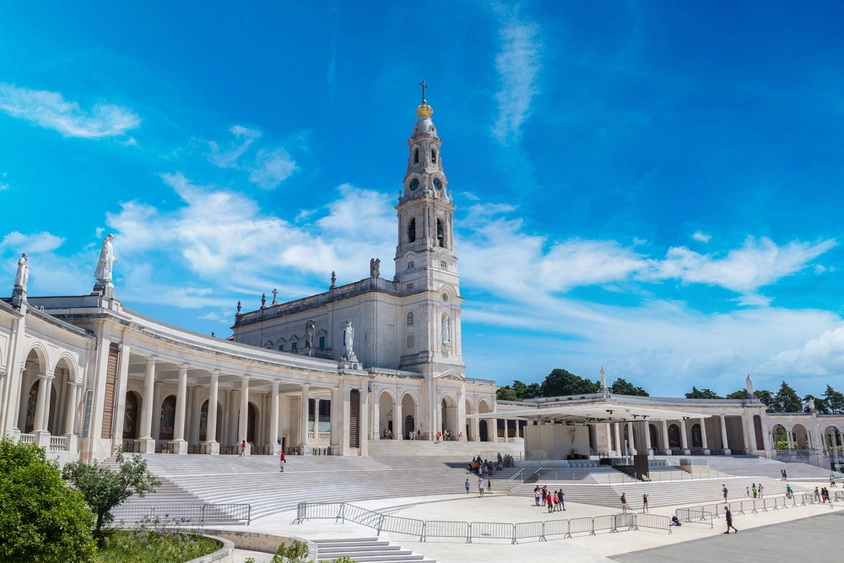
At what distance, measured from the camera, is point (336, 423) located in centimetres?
4853

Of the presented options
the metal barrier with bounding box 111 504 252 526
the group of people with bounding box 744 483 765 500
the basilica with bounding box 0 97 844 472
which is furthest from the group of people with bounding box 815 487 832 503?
the metal barrier with bounding box 111 504 252 526

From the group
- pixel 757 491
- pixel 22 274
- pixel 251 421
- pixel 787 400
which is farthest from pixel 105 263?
pixel 787 400

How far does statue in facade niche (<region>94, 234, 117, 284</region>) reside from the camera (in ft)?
103

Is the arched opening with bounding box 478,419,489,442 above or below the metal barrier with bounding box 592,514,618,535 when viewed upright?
above

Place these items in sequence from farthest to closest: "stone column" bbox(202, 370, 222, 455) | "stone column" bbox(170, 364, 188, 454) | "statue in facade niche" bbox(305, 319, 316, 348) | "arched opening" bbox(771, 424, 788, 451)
Answer: "arched opening" bbox(771, 424, 788, 451)
"statue in facade niche" bbox(305, 319, 316, 348)
"stone column" bbox(202, 370, 222, 455)
"stone column" bbox(170, 364, 188, 454)

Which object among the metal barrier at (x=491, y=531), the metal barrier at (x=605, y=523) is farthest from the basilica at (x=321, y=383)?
the metal barrier at (x=605, y=523)

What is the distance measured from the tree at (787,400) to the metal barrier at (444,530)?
327 feet

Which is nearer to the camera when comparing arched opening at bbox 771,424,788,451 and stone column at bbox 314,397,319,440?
stone column at bbox 314,397,319,440

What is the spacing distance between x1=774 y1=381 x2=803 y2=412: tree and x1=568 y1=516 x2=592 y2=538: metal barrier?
94176mm

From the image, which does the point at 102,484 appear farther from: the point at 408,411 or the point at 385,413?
the point at 408,411

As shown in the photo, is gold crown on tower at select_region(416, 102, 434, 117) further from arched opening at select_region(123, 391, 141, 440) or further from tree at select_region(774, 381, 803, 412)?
tree at select_region(774, 381, 803, 412)

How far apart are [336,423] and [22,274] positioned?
87.9ft

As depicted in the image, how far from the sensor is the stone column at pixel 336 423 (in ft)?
156

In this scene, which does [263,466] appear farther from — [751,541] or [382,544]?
[751,541]
